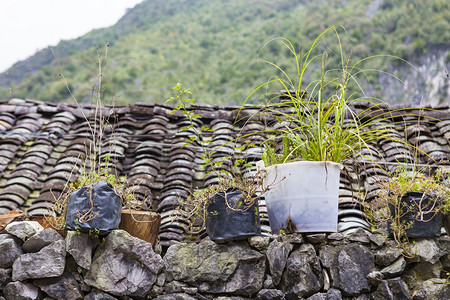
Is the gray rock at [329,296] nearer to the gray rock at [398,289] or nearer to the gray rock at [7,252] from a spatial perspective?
the gray rock at [398,289]

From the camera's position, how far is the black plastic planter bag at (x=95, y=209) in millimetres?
2504

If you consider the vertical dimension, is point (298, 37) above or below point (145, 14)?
below

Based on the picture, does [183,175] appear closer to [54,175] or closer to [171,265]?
[54,175]

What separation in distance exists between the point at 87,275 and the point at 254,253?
0.86 meters

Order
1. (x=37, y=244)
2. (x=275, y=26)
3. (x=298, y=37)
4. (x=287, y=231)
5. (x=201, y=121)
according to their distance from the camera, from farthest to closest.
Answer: (x=275, y=26) < (x=298, y=37) < (x=201, y=121) < (x=287, y=231) < (x=37, y=244)

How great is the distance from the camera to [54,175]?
449 centimetres

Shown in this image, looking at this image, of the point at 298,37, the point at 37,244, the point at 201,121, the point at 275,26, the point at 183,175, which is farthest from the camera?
the point at 275,26

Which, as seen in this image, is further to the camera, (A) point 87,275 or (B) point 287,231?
(B) point 287,231

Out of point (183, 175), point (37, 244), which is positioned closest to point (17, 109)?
point (183, 175)

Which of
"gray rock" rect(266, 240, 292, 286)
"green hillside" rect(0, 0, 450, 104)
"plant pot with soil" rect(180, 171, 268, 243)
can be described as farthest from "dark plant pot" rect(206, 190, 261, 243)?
"green hillside" rect(0, 0, 450, 104)

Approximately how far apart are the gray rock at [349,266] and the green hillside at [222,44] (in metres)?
19.9

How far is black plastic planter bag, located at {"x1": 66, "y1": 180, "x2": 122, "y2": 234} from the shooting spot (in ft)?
8.21

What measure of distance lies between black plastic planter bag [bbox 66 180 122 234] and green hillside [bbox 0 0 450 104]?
20.1 metres

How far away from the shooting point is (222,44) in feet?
99.7
